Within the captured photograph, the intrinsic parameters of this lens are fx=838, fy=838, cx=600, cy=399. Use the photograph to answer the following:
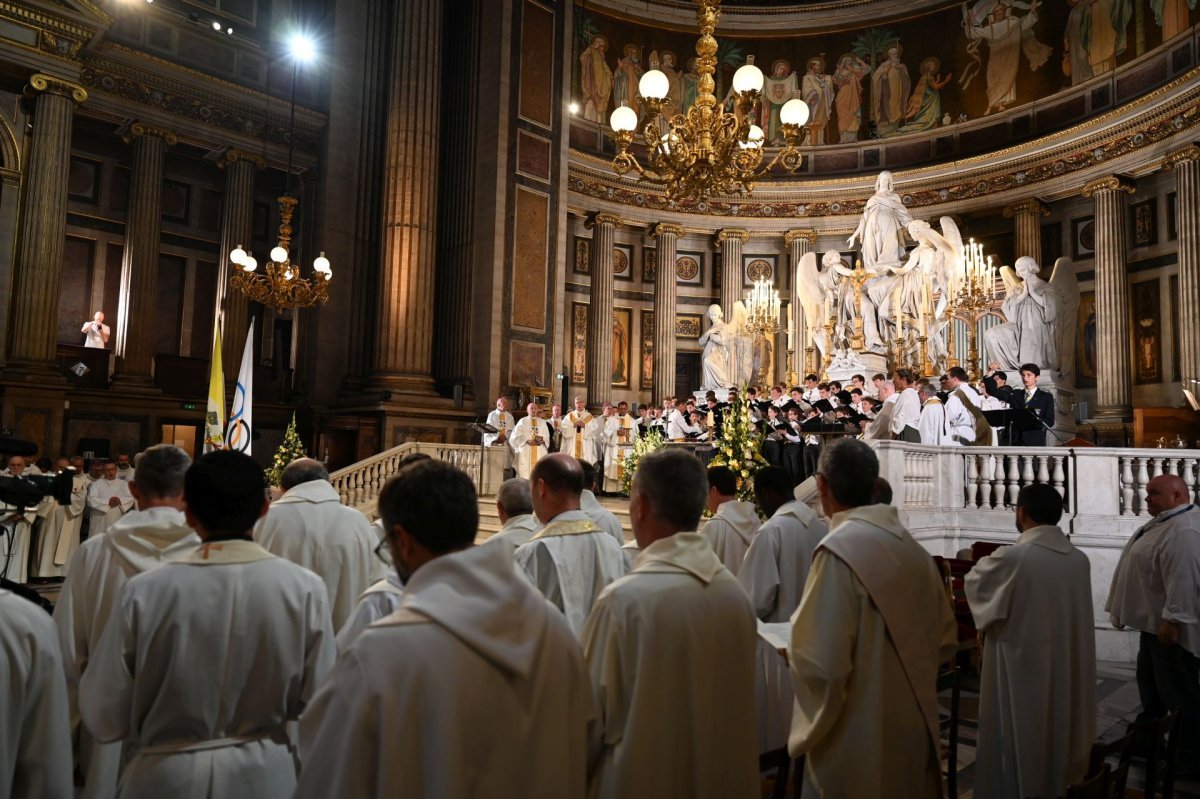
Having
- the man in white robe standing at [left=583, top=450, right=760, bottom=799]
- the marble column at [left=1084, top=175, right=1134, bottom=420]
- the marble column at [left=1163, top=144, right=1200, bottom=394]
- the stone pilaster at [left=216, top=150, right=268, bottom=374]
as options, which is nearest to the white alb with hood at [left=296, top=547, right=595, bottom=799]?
the man in white robe standing at [left=583, top=450, right=760, bottom=799]

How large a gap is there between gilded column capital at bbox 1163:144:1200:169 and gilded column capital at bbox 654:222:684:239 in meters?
12.1

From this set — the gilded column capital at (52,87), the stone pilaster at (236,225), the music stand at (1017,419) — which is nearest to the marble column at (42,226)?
the gilded column capital at (52,87)

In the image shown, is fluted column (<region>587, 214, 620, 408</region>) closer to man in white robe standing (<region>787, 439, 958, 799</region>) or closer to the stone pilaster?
the stone pilaster

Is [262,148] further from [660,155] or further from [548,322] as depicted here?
[660,155]

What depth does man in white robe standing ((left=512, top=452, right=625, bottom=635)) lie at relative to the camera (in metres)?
3.66

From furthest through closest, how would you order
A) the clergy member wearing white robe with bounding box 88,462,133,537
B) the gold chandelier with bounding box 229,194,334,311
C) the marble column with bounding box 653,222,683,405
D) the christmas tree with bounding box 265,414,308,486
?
1. the marble column with bounding box 653,222,683,405
2. the gold chandelier with bounding box 229,194,334,311
3. the christmas tree with bounding box 265,414,308,486
4. the clergy member wearing white robe with bounding box 88,462,133,537

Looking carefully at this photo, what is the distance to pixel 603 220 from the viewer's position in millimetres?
24219

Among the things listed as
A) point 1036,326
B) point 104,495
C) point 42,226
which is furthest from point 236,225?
point 1036,326

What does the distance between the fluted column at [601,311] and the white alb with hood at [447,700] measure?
22.2m

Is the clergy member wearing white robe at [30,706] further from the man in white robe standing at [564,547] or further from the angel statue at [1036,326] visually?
the angel statue at [1036,326]

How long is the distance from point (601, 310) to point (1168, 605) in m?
20.0

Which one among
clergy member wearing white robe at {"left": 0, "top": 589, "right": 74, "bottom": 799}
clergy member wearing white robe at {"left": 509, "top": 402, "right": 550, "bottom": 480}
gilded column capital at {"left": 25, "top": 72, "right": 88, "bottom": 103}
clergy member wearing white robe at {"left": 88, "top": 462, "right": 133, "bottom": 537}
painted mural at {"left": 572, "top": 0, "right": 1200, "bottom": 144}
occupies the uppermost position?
painted mural at {"left": 572, "top": 0, "right": 1200, "bottom": 144}

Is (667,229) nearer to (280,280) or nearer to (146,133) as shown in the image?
(280,280)

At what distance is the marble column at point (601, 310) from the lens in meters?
24.0
